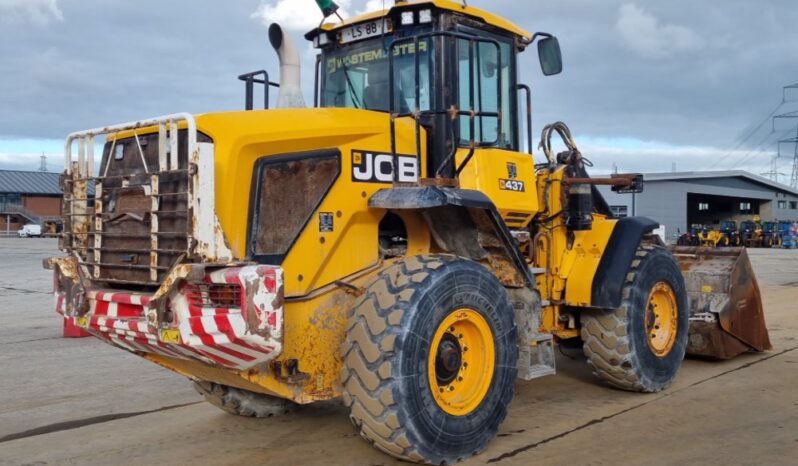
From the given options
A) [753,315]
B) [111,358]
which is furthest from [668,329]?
[111,358]

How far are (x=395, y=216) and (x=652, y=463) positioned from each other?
7.46 feet

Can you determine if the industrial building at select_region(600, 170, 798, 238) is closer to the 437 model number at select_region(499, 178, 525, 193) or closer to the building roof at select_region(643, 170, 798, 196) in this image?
the building roof at select_region(643, 170, 798, 196)

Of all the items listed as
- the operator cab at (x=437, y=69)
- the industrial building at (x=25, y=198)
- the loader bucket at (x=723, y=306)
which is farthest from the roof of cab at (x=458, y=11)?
the industrial building at (x=25, y=198)

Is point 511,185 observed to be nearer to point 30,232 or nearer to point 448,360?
point 448,360

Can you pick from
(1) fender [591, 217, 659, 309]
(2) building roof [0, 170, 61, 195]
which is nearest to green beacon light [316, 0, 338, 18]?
(1) fender [591, 217, 659, 309]

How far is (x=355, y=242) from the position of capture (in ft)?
16.1

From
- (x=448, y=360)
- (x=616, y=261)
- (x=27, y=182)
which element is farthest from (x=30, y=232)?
(x=448, y=360)

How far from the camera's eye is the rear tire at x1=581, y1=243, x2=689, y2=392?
6.37 metres

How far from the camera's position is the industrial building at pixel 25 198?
6812 cm

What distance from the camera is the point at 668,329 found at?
23.0 ft

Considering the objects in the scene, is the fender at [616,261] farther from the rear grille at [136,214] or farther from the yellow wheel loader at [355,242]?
the rear grille at [136,214]

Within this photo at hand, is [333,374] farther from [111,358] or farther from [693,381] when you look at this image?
[111,358]

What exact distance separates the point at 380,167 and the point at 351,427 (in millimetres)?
1962

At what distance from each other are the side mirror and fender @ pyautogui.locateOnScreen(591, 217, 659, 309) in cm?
151
